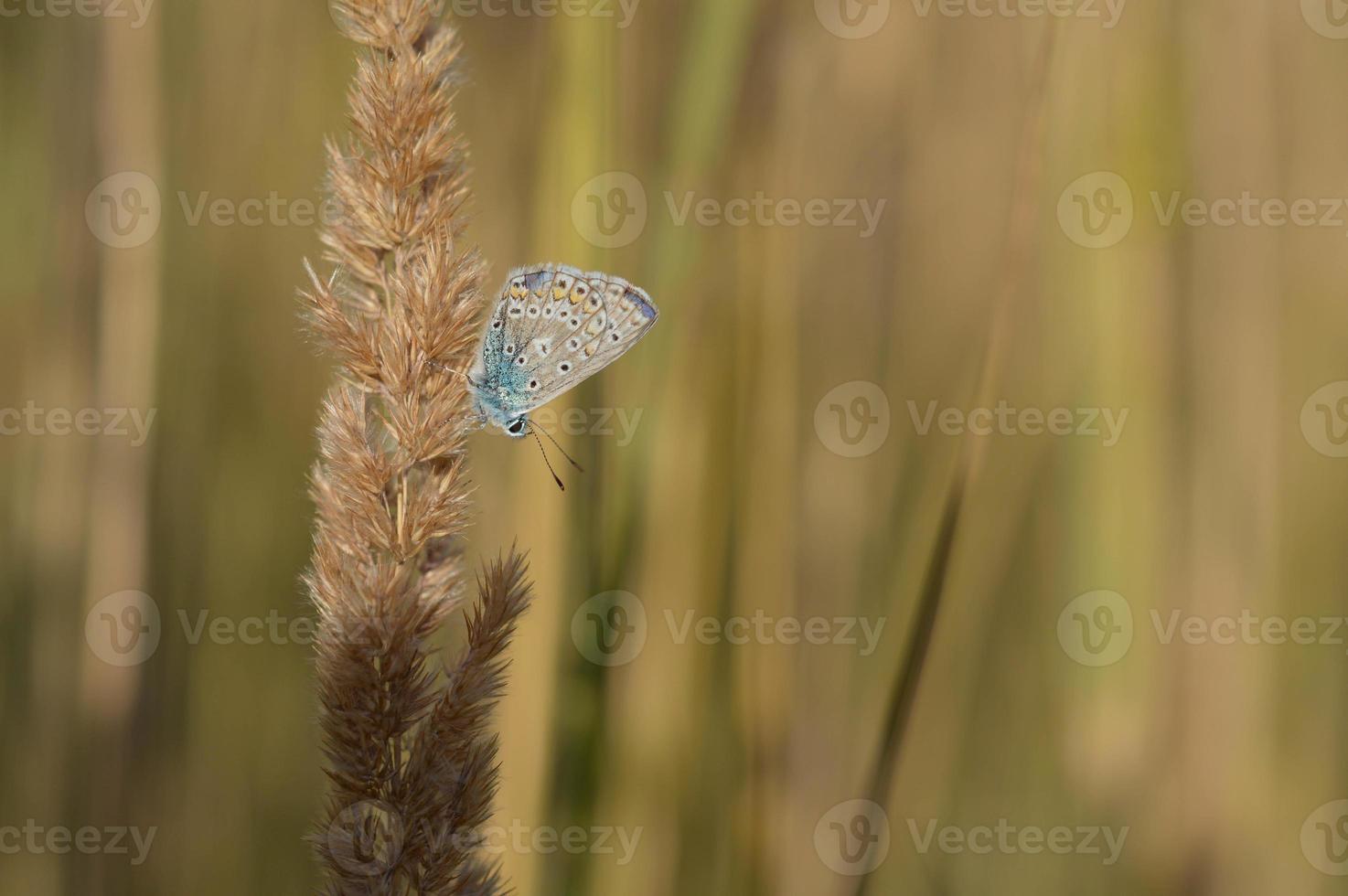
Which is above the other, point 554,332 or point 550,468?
point 554,332

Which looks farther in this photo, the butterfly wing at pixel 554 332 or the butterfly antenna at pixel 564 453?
the butterfly antenna at pixel 564 453

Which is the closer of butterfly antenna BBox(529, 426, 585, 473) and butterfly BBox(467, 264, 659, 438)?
butterfly BBox(467, 264, 659, 438)

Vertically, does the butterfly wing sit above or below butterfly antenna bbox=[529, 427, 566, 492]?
above

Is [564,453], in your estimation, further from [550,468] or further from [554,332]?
[554,332]

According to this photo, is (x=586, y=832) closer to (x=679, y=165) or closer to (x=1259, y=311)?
(x=679, y=165)

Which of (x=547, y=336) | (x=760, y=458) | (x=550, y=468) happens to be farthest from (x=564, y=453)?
(x=760, y=458)
